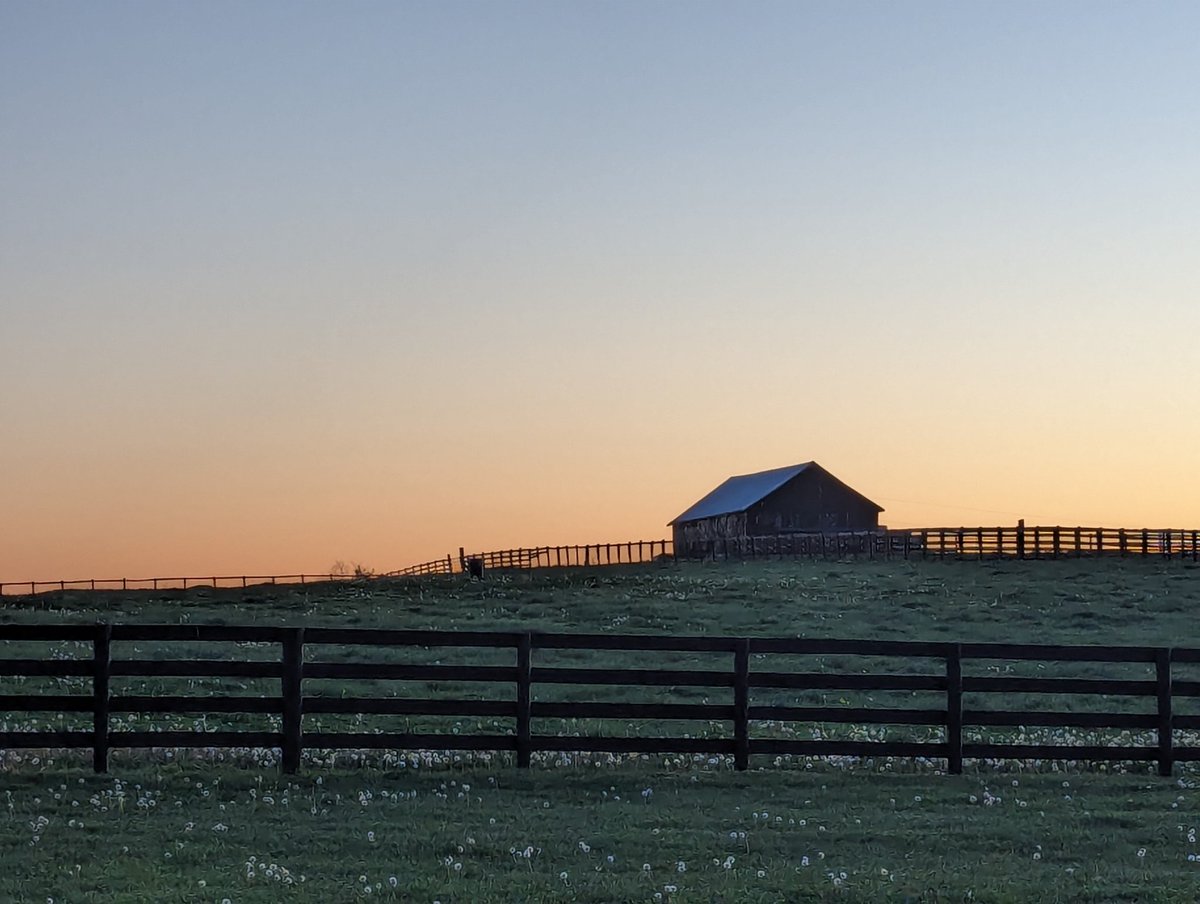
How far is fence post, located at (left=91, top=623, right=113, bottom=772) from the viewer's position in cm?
1584

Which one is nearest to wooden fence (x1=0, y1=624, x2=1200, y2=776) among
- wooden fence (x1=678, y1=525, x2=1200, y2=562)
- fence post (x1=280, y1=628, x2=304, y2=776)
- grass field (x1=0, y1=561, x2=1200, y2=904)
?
fence post (x1=280, y1=628, x2=304, y2=776)

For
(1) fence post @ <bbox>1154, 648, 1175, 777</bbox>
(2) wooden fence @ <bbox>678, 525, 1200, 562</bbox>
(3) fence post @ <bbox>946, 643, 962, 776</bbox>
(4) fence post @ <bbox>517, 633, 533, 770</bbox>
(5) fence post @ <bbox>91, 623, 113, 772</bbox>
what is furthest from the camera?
(2) wooden fence @ <bbox>678, 525, 1200, 562</bbox>

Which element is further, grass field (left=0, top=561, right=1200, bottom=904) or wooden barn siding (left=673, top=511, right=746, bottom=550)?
wooden barn siding (left=673, top=511, right=746, bottom=550)

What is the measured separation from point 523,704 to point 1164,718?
8.13 meters

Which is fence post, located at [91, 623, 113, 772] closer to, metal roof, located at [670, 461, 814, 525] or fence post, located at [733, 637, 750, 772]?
fence post, located at [733, 637, 750, 772]

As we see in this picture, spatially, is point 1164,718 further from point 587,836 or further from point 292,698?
point 292,698

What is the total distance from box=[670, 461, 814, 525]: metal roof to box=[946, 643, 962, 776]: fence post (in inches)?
2594

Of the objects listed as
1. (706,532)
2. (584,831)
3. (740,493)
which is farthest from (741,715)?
(706,532)

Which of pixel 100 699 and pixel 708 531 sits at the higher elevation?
pixel 708 531

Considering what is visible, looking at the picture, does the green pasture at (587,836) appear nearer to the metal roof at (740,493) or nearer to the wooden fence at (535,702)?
the wooden fence at (535,702)

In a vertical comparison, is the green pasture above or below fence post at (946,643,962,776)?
below

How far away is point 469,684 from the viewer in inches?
1146

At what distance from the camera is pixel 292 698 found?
1617cm

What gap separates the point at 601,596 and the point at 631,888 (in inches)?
1646
